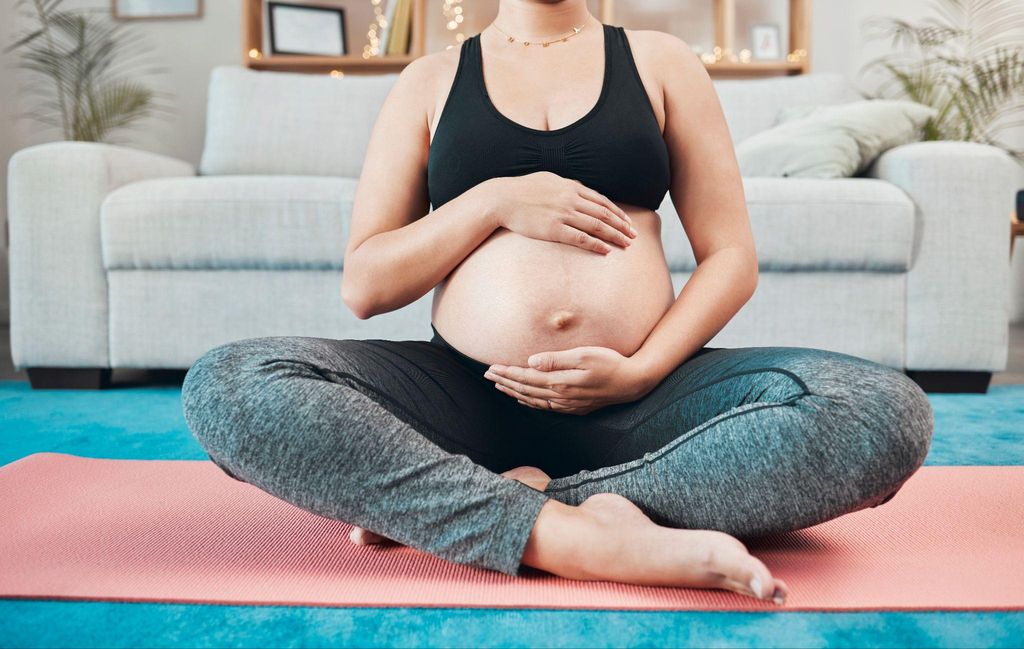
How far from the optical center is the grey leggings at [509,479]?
0.83m

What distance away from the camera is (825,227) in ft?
7.25

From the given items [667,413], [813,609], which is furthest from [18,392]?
[813,609]

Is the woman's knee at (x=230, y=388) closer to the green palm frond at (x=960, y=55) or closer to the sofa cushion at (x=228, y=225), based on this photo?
the sofa cushion at (x=228, y=225)

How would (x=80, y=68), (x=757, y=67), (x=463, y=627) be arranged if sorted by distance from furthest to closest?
(x=80, y=68)
(x=757, y=67)
(x=463, y=627)

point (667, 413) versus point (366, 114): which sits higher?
point (366, 114)

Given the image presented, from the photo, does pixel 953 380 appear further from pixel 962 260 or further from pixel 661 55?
pixel 661 55

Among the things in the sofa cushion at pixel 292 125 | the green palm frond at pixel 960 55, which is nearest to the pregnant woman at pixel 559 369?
the sofa cushion at pixel 292 125

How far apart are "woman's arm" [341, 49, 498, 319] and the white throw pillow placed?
5.08ft

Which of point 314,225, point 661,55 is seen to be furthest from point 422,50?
point 661,55

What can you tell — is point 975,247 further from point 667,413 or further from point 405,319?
point 667,413

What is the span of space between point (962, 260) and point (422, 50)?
91.8 inches

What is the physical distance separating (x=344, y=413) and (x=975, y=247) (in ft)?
6.40

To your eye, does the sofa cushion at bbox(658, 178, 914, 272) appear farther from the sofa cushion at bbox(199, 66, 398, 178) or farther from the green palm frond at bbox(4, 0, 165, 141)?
the green palm frond at bbox(4, 0, 165, 141)

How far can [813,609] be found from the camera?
798mm
